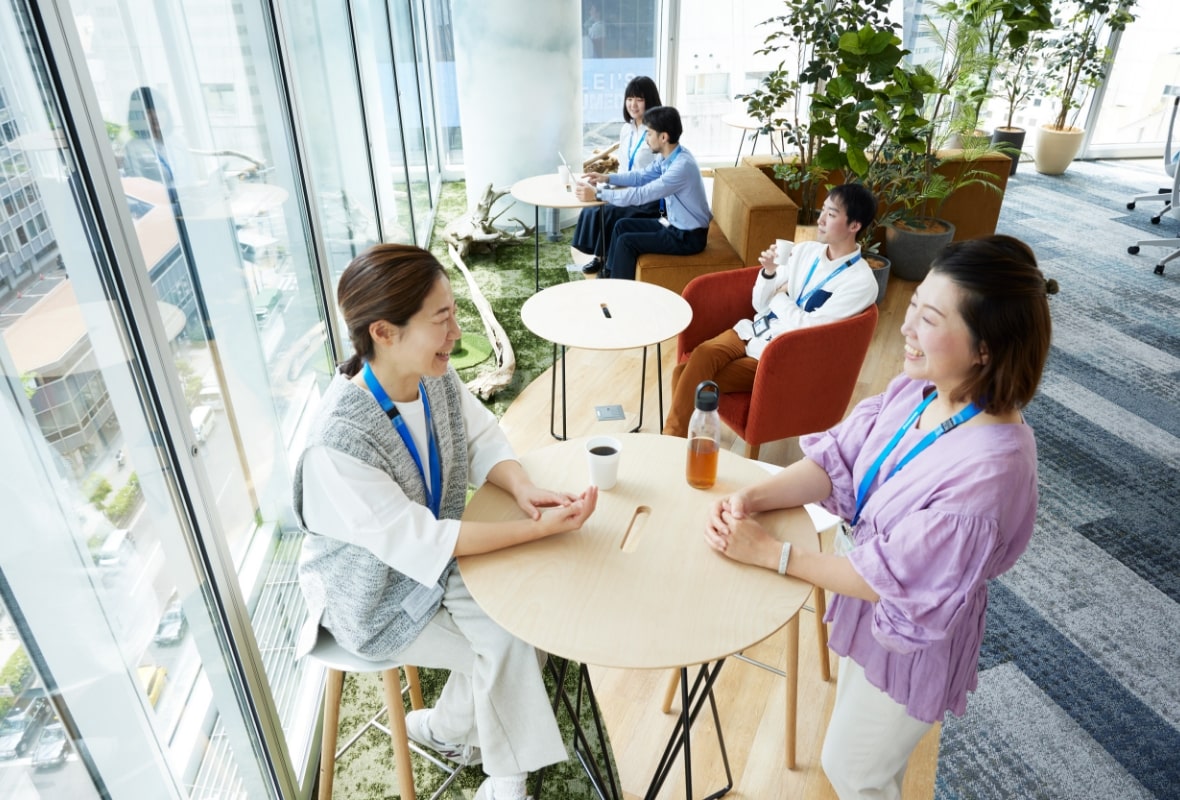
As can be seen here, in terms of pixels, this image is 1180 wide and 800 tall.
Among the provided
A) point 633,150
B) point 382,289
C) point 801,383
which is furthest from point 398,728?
point 633,150

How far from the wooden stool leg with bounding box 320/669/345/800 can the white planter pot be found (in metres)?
8.15

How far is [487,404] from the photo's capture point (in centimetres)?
381

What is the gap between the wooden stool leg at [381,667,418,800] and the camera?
164 centimetres

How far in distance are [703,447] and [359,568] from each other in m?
0.80

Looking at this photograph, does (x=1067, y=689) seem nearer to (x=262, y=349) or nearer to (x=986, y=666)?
(x=986, y=666)

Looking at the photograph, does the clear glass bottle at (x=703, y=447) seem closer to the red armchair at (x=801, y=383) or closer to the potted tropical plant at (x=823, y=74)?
the red armchair at (x=801, y=383)

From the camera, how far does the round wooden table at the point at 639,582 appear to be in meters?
1.36

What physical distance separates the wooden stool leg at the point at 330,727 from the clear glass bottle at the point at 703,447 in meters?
0.92

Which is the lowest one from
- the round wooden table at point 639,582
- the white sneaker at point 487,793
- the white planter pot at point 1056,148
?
the white sneaker at point 487,793

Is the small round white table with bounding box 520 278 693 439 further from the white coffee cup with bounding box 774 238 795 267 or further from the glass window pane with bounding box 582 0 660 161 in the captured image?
the glass window pane with bounding box 582 0 660 161

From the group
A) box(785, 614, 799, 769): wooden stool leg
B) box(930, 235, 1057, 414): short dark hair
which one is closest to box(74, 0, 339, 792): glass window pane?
box(785, 614, 799, 769): wooden stool leg

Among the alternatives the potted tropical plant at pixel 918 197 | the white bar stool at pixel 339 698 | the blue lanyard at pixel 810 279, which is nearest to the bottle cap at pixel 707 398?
the white bar stool at pixel 339 698

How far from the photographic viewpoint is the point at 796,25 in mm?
5141

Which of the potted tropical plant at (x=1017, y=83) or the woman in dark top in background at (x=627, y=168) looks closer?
the woman in dark top in background at (x=627, y=168)
